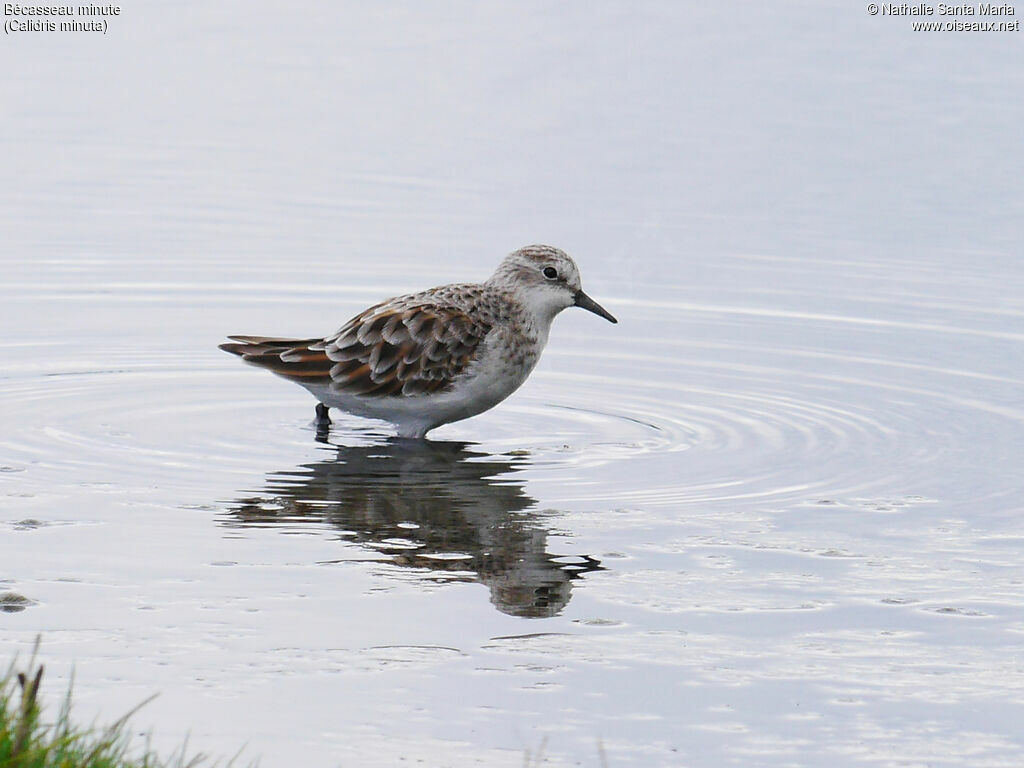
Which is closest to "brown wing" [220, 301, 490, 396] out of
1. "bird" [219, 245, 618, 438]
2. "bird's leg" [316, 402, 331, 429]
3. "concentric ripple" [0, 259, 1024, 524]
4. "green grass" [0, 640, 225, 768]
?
Result: "bird" [219, 245, 618, 438]

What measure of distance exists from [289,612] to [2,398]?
5444mm

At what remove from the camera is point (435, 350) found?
12.9 meters

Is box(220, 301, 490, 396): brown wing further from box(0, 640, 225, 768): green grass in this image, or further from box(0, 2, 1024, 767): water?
box(0, 640, 225, 768): green grass

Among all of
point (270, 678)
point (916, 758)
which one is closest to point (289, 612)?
point (270, 678)

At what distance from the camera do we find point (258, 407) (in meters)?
14.0

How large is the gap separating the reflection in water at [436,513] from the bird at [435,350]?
36cm

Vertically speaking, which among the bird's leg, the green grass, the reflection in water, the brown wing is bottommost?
the reflection in water

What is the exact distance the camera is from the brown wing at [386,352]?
42.4 feet

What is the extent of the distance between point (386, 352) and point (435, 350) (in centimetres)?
41

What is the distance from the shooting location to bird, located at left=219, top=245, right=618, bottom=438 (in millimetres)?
12930

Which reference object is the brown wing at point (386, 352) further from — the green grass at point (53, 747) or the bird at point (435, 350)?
the green grass at point (53, 747)

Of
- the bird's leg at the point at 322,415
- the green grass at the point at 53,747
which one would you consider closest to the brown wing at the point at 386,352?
the bird's leg at the point at 322,415

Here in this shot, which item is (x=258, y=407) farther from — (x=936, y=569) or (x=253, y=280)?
(x=936, y=569)

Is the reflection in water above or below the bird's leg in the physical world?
below
